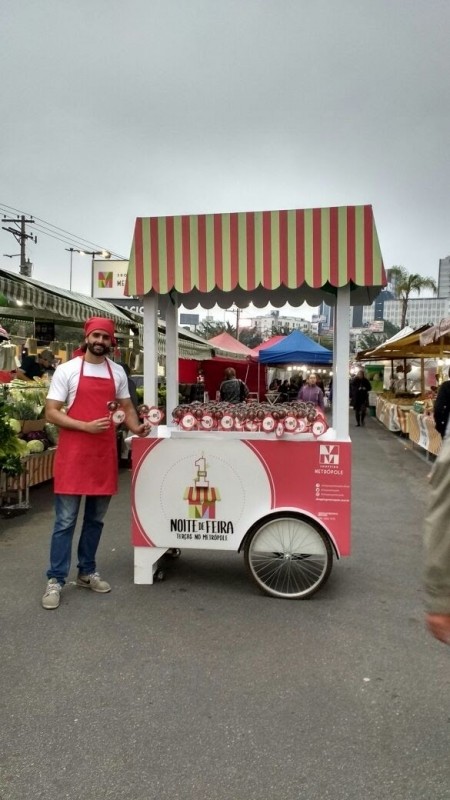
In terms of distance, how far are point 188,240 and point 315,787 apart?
348 cm

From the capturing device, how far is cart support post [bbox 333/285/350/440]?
4.29 m

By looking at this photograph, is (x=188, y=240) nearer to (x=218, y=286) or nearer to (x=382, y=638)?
(x=218, y=286)

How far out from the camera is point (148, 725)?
2.56 metres

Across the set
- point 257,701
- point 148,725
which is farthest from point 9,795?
point 257,701

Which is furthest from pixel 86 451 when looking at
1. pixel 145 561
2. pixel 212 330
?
pixel 212 330

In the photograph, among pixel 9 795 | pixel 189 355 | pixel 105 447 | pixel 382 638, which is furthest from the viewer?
pixel 189 355

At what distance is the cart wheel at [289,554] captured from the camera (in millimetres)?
4012

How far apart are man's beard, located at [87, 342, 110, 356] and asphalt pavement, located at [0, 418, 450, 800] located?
70.7 inches

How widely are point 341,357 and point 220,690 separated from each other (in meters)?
2.65

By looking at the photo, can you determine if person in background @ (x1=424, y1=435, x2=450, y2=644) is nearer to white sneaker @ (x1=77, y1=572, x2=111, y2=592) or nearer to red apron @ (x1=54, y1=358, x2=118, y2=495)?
red apron @ (x1=54, y1=358, x2=118, y2=495)

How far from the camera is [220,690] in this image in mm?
2859

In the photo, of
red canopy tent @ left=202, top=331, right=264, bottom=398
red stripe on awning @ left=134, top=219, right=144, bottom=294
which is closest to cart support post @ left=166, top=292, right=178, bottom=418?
red stripe on awning @ left=134, top=219, right=144, bottom=294

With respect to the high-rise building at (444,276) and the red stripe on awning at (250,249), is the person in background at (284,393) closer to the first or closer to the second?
the red stripe on awning at (250,249)

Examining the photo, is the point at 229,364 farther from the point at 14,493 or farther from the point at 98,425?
the point at 98,425
